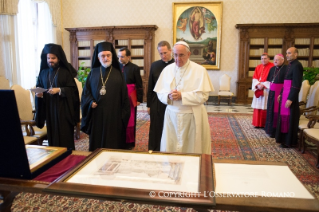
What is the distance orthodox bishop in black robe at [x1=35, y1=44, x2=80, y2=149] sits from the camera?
3.63 metres

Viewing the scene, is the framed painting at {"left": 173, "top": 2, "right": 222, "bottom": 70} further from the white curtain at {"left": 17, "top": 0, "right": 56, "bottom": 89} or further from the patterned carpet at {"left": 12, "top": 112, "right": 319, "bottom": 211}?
the white curtain at {"left": 17, "top": 0, "right": 56, "bottom": 89}

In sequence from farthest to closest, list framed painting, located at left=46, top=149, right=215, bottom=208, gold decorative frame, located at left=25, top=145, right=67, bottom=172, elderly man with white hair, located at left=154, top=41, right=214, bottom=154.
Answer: elderly man with white hair, located at left=154, top=41, right=214, bottom=154
gold decorative frame, located at left=25, top=145, right=67, bottom=172
framed painting, located at left=46, top=149, right=215, bottom=208

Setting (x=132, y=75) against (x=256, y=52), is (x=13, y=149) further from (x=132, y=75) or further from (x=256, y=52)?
(x=256, y=52)

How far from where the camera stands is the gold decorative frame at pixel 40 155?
1.44 m

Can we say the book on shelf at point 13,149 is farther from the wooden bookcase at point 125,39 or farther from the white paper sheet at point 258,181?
the wooden bookcase at point 125,39

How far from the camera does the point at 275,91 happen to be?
537 centimetres

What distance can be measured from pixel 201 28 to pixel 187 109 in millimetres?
8674

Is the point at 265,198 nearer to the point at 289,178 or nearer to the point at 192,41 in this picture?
the point at 289,178

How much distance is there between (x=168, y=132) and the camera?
310 cm

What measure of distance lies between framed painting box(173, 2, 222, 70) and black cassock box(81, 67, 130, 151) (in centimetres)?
798

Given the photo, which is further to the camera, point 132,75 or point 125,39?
point 125,39

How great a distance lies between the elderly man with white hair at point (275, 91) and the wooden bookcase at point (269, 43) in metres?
5.05

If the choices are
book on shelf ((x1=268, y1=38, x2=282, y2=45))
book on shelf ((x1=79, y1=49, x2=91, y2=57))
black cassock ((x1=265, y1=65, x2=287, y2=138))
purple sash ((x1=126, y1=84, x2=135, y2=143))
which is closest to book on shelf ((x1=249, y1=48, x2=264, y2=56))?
book on shelf ((x1=268, y1=38, x2=282, y2=45))

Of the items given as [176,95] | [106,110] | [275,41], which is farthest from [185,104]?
[275,41]
